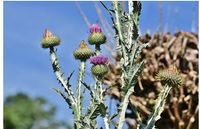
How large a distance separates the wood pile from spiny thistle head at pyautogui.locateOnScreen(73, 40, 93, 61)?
110 inches

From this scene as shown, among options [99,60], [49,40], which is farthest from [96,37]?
[49,40]

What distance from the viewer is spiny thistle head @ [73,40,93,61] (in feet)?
9.48

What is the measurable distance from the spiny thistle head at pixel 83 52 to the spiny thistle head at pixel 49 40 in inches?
4.1

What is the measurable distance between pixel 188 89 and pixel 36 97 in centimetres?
3267

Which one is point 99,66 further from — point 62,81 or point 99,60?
point 62,81

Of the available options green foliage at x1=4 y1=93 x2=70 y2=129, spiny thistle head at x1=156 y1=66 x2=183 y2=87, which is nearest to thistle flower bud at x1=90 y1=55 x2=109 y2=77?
spiny thistle head at x1=156 y1=66 x2=183 y2=87

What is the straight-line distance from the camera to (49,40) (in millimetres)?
2932

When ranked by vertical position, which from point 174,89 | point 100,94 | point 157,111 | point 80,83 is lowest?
point 157,111

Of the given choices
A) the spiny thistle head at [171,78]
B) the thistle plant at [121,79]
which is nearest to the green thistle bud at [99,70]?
the thistle plant at [121,79]

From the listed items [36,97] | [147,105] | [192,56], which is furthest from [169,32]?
[36,97]

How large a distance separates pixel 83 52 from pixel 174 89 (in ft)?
9.69

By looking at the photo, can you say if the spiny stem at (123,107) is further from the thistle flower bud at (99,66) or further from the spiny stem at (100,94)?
the thistle flower bud at (99,66)

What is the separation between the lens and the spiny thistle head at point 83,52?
2.89 metres

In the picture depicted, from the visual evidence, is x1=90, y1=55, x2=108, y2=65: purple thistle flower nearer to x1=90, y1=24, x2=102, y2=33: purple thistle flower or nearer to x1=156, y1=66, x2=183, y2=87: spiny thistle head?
x1=90, y1=24, x2=102, y2=33: purple thistle flower
